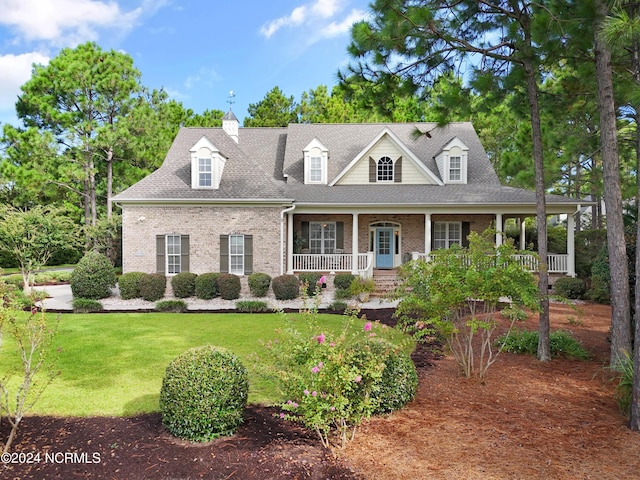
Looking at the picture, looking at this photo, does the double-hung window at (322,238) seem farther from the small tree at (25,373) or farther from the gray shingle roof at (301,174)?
the small tree at (25,373)

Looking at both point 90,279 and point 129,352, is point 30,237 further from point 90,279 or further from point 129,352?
point 129,352

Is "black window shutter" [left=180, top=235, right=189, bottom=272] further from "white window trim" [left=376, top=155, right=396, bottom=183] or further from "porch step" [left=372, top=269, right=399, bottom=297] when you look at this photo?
"white window trim" [left=376, top=155, right=396, bottom=183]

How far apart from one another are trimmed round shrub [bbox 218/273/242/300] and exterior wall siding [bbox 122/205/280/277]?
1.28 m

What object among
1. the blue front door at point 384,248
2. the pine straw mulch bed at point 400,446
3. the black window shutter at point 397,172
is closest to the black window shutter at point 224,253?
the blue front door at point 384,248

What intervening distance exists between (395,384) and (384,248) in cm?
1341

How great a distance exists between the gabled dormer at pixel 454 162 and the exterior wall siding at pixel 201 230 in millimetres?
8015

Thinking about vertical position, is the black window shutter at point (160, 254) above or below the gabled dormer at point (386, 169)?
below

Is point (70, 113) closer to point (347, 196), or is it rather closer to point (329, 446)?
point (347, 196)

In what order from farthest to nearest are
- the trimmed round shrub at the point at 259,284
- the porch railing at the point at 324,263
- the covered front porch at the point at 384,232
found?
1. the covered front porch at the point at 384,232
2. the porch railing at the point at 324,263
3. the trimmed round shrub at the point at 259,284

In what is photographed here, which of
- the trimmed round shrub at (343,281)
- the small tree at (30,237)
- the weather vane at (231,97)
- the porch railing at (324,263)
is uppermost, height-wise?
the weather vane at (231,97)

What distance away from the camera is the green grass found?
5281mm

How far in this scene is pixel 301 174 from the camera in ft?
61.5

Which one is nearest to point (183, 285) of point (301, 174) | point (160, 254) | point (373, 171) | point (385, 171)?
point (160, 254)

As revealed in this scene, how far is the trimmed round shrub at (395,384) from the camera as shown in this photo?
4.89 metres
